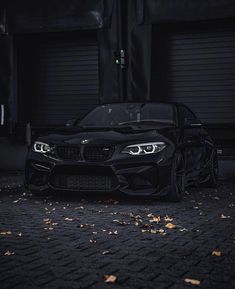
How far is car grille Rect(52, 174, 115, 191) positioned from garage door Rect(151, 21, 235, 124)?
6.48 metres

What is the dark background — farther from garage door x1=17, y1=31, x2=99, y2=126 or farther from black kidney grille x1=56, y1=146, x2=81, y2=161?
black kidney grille x1=56, y1=146, x2=81, y2=161

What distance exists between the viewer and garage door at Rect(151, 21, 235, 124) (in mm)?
12930

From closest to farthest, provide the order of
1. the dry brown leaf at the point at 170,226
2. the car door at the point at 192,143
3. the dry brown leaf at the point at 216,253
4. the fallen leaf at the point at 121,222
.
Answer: the dry brown leaf at the point at 216,253 → the dry brown leaf at the point at 170,226 → the fallen leaf at the point at 121,222 → the car door at the point at 192,143

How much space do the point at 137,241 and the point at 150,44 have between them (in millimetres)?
9091

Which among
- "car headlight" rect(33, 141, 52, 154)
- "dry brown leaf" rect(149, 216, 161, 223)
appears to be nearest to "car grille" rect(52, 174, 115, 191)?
"car headlight" rect(33, 141, 52, 154)

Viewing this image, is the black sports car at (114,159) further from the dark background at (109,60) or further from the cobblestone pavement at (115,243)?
the dark background at (109,60)

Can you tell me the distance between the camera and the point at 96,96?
46.8 ft

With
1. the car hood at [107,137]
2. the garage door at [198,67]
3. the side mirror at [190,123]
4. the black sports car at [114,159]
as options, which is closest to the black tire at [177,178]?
the black sports car at [114,159]

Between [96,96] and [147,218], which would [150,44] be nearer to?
[96,96]

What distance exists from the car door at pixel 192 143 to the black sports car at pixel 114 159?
47 millimetres

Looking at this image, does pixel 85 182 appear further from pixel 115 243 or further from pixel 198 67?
pixel 198 67

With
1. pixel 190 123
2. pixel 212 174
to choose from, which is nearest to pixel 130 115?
pixel 190 123

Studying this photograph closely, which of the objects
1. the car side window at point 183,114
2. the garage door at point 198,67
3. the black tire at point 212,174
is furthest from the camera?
Result: the garage door at point 198,67

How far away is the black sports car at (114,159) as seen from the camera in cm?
708
